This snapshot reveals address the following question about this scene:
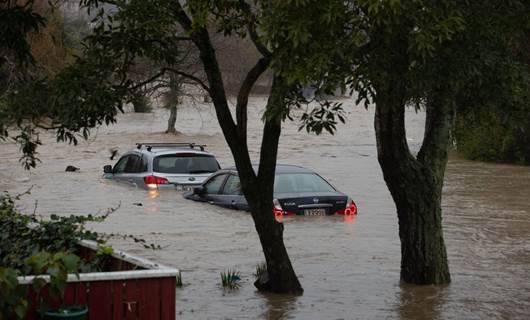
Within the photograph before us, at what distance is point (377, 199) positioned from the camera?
26422 mm

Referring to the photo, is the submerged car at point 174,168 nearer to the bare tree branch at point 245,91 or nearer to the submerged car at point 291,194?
the submerged car at point 291,194

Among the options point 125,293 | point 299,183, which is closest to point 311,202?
point 299,183

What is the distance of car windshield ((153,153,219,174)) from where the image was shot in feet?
76.2

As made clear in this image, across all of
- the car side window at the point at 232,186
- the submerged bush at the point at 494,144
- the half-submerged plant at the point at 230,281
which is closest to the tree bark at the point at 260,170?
the half-submerged plant at the point at 230,281

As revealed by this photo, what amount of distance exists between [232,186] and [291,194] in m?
1.71

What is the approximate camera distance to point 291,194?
63.9 feet

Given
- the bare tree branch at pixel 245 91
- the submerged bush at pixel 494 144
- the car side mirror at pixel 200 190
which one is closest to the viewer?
the bare tree branch at pixel 245 91

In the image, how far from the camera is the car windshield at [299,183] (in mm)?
19688

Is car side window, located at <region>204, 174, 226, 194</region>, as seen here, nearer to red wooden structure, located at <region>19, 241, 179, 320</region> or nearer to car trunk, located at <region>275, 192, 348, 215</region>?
car trunk, located at <region>275, 192, 348, 215</region>

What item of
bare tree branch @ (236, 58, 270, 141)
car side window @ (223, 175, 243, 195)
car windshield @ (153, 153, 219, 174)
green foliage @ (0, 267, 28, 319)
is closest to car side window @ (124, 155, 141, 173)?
car windshield @ (153, 153, 219, 174)

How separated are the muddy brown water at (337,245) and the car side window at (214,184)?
415 millimetres

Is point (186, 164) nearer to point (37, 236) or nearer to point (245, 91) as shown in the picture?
point (245, 91)

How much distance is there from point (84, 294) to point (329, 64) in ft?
8.95

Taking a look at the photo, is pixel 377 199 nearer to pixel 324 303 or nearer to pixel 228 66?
pixel 324 303
